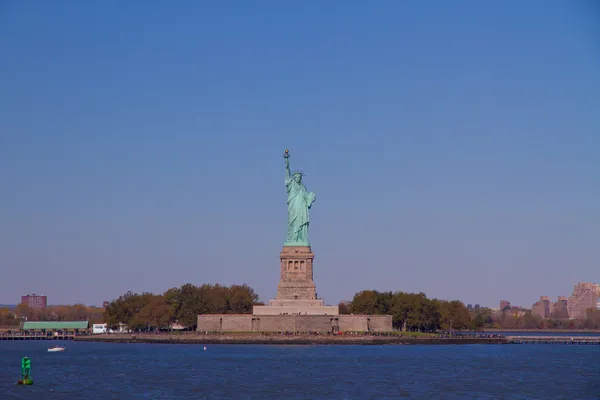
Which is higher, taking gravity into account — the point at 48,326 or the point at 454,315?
the point at 454,315

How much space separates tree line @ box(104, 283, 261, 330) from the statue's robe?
18703 millimetres

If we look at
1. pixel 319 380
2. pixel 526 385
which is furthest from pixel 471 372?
pixel 319 380

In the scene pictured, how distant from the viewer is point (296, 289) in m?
106

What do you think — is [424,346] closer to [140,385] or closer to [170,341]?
[170,341]

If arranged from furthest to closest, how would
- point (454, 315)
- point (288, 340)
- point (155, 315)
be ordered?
point (454, 315) < point (155, 315) < point (288, 340)

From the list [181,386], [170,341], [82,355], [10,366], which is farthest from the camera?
[170,341]

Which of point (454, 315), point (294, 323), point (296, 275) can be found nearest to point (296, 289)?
point (296, 275)

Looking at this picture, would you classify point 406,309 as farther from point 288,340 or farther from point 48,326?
point 48,326

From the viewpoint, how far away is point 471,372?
70062mm

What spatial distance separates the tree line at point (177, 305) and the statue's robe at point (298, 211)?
61.4ft

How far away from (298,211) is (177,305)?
25346 millimetres

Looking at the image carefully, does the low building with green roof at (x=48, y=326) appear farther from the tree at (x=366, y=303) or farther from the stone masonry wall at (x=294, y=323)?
the tree at (x=366, y=303)

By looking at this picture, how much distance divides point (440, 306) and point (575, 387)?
70.0 m

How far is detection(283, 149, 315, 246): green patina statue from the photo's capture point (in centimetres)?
10875
